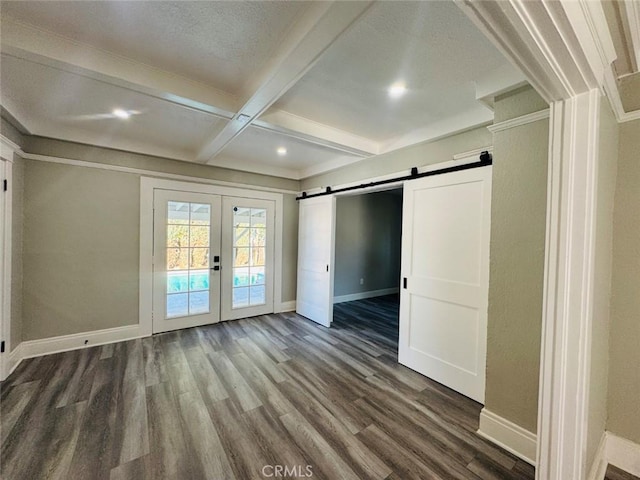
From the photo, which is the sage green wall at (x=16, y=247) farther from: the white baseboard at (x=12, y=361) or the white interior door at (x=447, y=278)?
the white interior door at (x=447, y=278)

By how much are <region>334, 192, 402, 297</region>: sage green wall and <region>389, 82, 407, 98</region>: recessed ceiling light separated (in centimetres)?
319

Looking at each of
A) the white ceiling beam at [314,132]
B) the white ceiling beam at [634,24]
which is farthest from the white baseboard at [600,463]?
the white ceiling beam at [314,132]

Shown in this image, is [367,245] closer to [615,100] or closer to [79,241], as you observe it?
[615,100]

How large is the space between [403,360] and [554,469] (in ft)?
5.85

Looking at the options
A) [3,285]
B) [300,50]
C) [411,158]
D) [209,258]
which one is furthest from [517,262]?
Answer: [3,285]

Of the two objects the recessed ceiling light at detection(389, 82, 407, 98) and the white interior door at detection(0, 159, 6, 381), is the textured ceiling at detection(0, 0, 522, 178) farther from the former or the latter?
the white interior door at detection(0, 159, 6, 381)

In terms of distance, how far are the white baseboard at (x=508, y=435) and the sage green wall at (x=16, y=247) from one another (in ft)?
14.2

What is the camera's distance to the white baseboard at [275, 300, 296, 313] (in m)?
4.72

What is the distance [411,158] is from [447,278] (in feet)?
4.54

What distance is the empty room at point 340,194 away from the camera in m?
1.17

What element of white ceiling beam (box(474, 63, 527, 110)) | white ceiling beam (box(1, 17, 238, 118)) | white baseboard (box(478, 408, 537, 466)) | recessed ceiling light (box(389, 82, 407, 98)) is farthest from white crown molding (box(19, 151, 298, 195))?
white baseboard (box(478, 408, 537, 466))

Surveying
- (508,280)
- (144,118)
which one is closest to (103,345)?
(144,118)

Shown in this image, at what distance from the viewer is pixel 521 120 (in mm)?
1747

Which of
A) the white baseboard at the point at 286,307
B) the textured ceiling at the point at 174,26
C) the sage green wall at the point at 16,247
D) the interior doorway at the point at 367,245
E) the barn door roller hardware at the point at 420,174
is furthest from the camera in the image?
the interior doorway at the point at 367,245
